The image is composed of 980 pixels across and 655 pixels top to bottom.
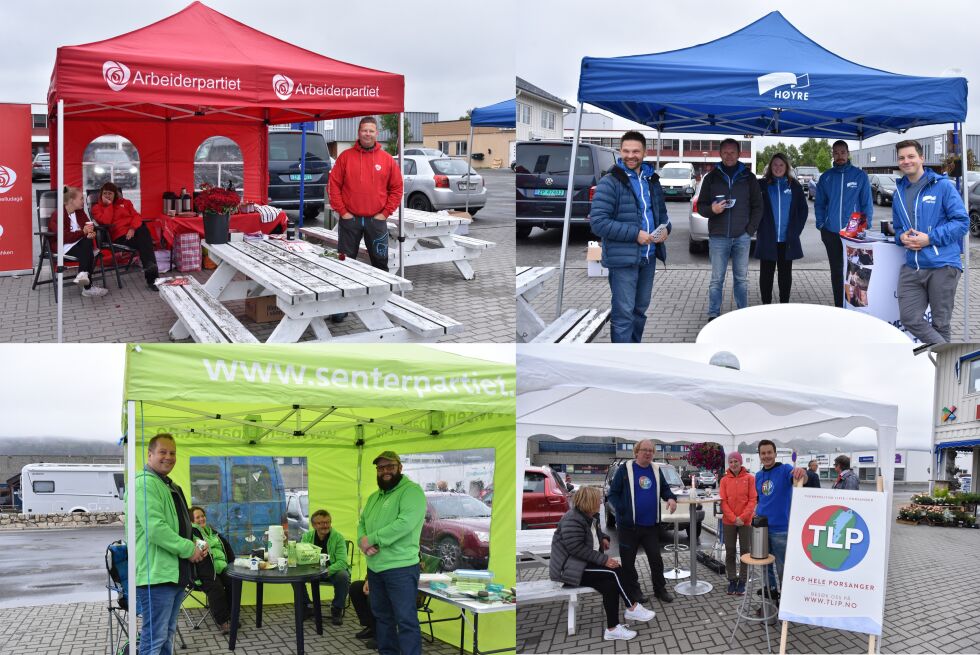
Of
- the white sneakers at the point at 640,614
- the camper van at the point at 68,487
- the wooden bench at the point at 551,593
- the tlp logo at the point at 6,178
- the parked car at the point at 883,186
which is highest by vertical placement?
the parked car at the point at 883,186

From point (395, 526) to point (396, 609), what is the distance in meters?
0.49

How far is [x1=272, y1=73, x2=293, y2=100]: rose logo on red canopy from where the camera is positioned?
7396mm

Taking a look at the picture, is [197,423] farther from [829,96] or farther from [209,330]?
[829,96]

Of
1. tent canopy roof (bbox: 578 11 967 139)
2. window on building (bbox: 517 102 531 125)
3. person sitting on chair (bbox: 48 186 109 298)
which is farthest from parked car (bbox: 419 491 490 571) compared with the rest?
window on building (bbox: 517 102 531 125)

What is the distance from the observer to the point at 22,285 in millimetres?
9008

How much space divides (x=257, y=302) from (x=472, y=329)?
221cm

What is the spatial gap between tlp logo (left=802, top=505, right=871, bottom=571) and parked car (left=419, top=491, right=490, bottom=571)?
7.37ft

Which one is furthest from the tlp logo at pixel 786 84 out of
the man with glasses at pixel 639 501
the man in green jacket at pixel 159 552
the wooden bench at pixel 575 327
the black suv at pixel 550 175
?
the black suv at pixel 550 175

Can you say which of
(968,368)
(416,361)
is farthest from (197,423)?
(968,368)

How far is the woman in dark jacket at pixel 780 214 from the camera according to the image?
298 inches

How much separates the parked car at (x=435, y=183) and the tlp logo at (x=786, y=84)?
10102 millimetres

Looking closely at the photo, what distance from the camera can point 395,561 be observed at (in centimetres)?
477

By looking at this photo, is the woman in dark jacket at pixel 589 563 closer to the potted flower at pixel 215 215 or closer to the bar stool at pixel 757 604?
the bar stool at pixel 757 604

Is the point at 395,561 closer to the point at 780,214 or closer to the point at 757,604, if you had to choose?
the point at 757,604
